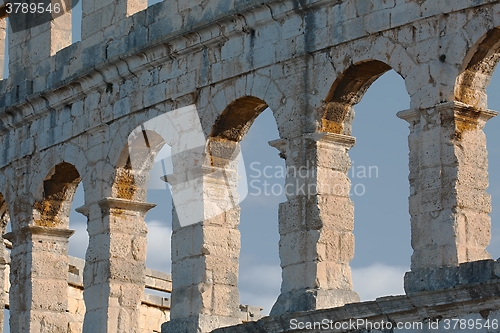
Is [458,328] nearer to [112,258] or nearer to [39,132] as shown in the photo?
[112,258]

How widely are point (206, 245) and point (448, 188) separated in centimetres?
302

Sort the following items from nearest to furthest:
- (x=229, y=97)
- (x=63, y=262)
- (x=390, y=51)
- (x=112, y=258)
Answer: (x=390, y=51)
(x=229, y=97)
(x=112, y=258)
(x=63, y=262)

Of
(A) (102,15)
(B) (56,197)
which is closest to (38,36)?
(A) (102,15)

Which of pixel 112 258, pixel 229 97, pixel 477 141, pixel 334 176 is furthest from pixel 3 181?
pixel 477 141

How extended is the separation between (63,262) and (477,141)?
6.18 metres

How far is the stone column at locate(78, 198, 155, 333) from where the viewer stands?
16422 mm

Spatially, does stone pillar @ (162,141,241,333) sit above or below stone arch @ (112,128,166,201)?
below

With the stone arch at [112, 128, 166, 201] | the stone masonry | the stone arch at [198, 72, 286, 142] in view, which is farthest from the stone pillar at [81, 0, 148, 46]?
the stone arch at [198, 72, 286, 142]

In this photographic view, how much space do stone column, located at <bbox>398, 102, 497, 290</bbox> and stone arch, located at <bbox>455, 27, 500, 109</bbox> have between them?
0.14 metres

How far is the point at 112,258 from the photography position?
1653cm

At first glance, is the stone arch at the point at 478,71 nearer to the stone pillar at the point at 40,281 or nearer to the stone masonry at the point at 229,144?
the stone masonry at the point at 229,144

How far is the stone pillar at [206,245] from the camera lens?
15.4m

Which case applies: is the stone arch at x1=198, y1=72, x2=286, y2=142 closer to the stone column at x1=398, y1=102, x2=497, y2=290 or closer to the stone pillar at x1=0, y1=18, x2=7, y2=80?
the stone column at x1=398, y1=102, x2=497, y2=290

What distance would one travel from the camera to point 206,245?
609 inches
